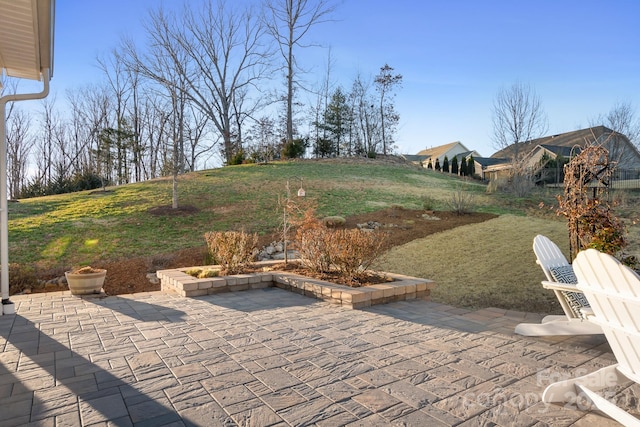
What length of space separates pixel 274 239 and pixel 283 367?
23.4 feet

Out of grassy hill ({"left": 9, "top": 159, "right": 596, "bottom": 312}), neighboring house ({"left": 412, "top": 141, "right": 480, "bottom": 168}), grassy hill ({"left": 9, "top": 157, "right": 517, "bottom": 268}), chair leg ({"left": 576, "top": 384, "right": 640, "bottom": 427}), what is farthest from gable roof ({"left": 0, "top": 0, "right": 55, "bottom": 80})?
neighboring house ({"left": 412, "top": 141, "right": 480, "bottom": 168})

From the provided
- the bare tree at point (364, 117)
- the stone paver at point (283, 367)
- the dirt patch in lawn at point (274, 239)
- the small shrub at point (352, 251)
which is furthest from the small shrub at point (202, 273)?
the bare tree at point (364, 117)

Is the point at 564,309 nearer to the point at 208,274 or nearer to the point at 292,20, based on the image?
the point at 208,274

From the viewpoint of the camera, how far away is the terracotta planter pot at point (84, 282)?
5246 mm

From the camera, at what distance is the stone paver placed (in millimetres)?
2141

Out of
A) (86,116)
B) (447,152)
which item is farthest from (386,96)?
(86,116)

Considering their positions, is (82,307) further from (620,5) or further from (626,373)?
(620,5)

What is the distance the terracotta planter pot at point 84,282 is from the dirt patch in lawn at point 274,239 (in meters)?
1.60

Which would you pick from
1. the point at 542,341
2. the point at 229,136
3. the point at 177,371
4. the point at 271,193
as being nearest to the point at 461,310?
the point at 542,341

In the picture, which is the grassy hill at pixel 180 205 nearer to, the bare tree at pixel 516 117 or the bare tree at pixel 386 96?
the bare tree at pixel 516 117

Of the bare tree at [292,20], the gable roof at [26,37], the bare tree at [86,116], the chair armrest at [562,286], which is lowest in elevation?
the chair armrest at [562,286]

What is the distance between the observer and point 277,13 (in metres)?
26.5

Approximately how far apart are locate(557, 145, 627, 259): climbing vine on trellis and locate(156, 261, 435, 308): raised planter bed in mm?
1891

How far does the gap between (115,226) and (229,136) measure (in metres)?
16.9
